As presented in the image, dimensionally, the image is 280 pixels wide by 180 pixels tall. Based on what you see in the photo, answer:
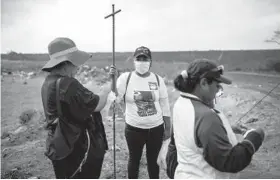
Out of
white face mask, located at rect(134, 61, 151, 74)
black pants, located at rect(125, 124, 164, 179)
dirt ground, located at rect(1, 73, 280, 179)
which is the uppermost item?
white face mask, located at rect(134, 61, 151, 74)

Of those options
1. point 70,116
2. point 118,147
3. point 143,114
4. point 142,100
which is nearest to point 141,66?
point 142,100

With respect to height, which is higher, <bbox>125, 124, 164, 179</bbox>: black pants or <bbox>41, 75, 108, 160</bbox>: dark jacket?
<bbox>41, 75, 108, 160</bbox>: dark jacket

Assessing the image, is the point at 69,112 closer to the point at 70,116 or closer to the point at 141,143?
the point at 70,116

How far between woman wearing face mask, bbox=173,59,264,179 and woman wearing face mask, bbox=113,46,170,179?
1.16 m

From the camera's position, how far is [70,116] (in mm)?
1802

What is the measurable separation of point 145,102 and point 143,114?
141mm

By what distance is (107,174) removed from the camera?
366 centimetres

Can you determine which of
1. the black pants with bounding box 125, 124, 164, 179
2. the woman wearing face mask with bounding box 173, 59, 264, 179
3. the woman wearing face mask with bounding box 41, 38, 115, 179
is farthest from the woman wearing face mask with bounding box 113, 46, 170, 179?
the woman wearing face mask with bounding box 173, 59, 264, 179

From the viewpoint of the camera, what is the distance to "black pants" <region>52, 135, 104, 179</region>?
191 cm

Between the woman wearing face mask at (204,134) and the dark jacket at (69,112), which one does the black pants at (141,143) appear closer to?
the dark jacket at (69,112)

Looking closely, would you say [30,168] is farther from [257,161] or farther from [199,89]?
[257,161]

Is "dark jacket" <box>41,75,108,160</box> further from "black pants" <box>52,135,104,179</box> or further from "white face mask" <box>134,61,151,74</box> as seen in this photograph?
"white face mask" <box>134,61,151,74</box>

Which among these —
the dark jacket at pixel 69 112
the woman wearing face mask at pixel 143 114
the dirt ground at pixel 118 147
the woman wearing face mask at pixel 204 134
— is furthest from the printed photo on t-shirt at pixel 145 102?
the woman wearing face mask at pixel 204 134

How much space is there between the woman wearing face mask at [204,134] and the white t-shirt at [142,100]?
3.82 ft
